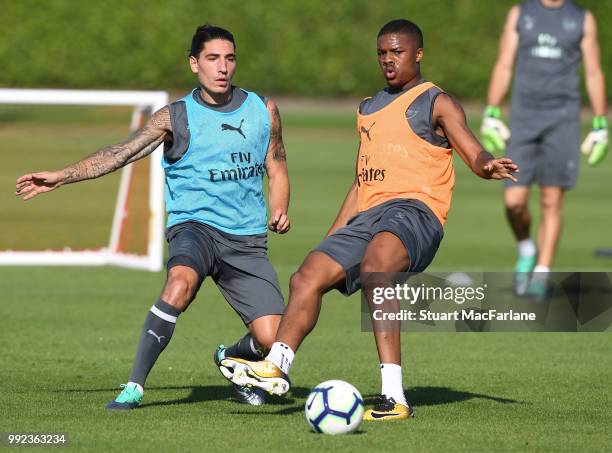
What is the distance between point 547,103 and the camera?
12422 millimetres

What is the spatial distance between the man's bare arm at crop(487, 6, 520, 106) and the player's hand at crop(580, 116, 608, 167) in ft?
2.67

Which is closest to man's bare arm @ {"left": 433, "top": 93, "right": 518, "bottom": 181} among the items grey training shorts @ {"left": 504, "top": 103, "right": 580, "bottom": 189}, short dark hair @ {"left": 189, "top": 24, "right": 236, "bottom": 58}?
short dark hair @ {"left": 189, "top": 24, "right": 236, "bottom": 58}

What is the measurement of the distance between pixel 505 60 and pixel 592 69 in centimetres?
74

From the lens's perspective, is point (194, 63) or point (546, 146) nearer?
point (194, 63)

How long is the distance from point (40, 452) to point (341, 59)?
120 ft

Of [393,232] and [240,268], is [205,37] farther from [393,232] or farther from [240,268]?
[393,232]

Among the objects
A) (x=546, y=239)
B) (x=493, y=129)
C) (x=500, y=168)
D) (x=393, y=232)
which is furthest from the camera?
(x=546, y=239)

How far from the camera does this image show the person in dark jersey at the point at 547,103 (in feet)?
40.4

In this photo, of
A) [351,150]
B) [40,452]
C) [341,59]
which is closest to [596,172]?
[351,150]

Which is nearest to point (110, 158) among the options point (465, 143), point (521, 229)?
point (465, 143)

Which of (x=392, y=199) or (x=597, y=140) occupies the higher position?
(x=597, y=140)

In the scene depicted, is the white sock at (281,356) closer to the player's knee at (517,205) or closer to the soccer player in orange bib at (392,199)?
the soccer player in orange bib at (392,199)

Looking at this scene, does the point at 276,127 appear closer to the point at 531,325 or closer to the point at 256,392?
the point at 256,392

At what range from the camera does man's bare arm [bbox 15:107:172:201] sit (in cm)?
718
